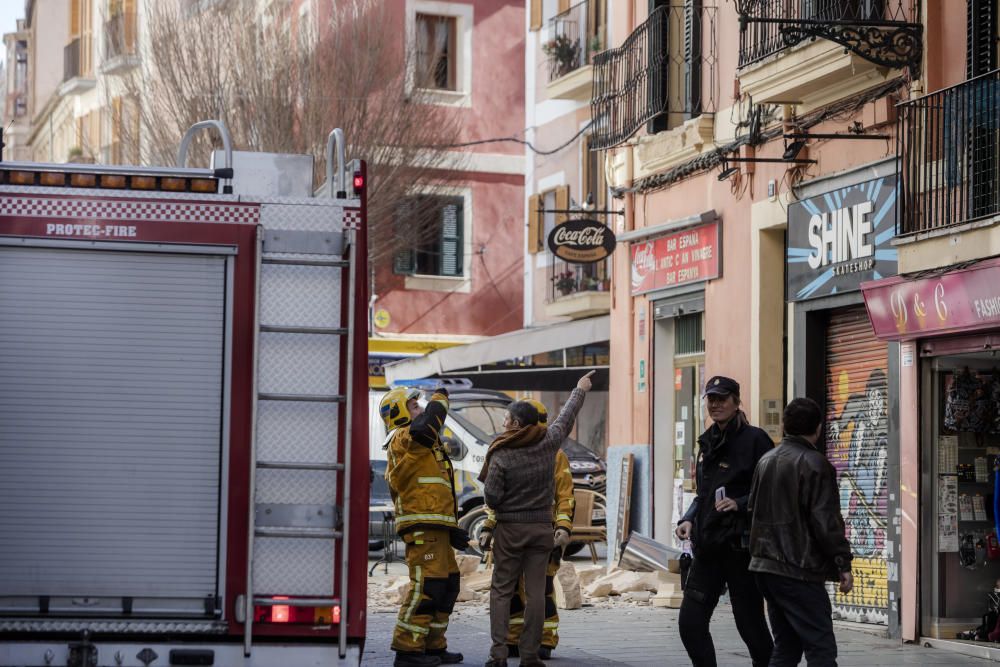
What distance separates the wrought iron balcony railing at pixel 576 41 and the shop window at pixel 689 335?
717 cm

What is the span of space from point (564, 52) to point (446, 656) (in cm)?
1588

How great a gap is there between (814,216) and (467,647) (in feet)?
17.0

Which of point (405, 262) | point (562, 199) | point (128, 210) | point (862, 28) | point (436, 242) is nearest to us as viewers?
point (128, 210)

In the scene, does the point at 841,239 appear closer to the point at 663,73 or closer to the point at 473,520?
the point at 663,73

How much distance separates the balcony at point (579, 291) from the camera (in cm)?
2758

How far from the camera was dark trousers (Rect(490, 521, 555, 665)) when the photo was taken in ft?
38.6

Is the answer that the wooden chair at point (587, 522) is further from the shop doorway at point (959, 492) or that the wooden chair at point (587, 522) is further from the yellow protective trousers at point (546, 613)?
the yellow protective trousers at point (546, 613)

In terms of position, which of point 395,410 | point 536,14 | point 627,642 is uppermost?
point 536,14

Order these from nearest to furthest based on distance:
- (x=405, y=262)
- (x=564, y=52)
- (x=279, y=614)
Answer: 1. (x=279, y=614)
2. (x=564, y=52)
3. (x=405, y=262)

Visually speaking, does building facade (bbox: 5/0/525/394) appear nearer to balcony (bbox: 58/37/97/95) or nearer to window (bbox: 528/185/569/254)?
window (bbox: 528/185/569/254)

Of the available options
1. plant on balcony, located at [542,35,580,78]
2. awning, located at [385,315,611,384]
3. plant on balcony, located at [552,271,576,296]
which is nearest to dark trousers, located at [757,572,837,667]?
awning, located at [385,315,611,384]

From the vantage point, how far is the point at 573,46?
89.3 ft

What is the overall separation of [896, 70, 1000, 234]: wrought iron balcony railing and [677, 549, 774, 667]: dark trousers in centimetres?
381

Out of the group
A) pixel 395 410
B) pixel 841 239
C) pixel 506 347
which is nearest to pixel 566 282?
pixel 506 347
